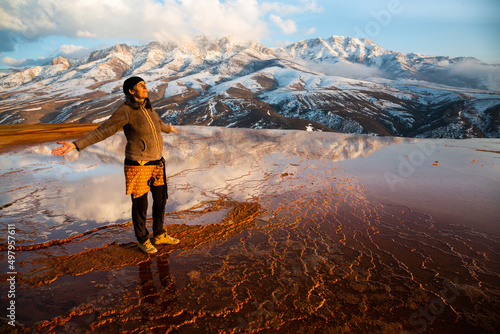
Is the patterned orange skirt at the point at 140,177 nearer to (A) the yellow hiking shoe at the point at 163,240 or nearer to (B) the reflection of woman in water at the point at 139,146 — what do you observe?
(B) the reflection of woman in water at the point at 139,146

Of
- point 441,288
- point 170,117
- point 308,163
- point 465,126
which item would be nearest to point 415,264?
point 441,288

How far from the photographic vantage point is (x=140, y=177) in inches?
153

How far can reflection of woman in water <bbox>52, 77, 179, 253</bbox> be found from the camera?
3.67m

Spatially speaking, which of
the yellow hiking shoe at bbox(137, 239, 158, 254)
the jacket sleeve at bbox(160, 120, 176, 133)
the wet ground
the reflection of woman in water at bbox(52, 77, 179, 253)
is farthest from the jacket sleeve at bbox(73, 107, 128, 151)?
the wet ground

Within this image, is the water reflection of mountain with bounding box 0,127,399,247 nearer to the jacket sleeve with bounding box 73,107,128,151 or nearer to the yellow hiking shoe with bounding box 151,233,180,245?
the yellow hiking shoe with bounding box 151,233,180,245

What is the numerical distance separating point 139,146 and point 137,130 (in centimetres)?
25

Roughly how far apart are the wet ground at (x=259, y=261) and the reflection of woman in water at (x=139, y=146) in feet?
2.35

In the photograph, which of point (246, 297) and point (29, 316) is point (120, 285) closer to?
point (29, 316)

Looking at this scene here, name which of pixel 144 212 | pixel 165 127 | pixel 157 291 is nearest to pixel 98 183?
pixel 165 127

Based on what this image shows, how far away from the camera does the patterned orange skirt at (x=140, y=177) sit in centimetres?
384

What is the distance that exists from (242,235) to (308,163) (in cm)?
787

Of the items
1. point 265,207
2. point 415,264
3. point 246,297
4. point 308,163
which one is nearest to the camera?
point 246,297

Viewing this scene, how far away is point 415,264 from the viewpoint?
12.5 feet

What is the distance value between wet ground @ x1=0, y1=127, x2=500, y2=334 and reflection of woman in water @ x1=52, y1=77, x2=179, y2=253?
0.72 metres
